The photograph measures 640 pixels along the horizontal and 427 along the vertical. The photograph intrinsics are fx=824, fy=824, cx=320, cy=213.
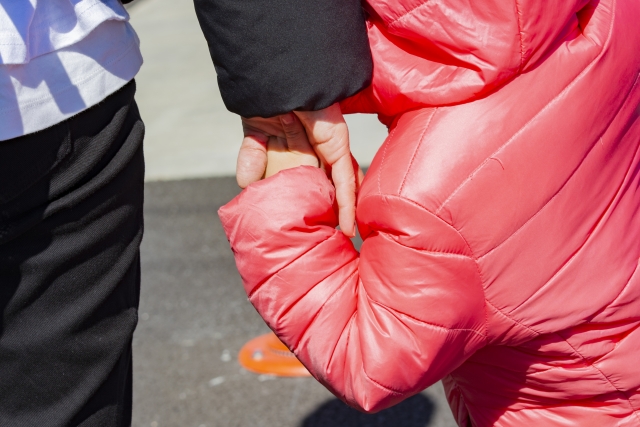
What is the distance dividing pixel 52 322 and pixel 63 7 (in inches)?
19.4

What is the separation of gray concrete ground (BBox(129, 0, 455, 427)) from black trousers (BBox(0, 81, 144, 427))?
60.3 inches

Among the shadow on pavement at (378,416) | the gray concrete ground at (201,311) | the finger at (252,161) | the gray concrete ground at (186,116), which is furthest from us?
the gray concrete ground at (186,116)

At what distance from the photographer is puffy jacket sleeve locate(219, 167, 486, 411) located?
4.19 ft

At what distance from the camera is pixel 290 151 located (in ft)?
4.89

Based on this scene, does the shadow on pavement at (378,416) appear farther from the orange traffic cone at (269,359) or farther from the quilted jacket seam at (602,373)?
the quilted jacket seam at (602,373)

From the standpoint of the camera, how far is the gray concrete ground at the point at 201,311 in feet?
9.54

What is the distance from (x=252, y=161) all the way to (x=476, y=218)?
1.46ft

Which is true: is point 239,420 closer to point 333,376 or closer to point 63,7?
point 333,376

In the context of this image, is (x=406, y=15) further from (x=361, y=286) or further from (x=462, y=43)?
(x=361, y=286)

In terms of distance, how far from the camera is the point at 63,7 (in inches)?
49.7

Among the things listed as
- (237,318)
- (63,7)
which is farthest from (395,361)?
(237,318)

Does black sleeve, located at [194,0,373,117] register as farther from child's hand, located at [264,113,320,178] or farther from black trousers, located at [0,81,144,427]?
black trousers, located at [0,81,144,427]

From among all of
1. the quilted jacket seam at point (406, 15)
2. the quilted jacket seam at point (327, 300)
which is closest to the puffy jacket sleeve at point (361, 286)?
the quilted jacket seam at point (327, 300)

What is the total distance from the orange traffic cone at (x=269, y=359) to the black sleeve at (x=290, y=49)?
1919 millimetres
